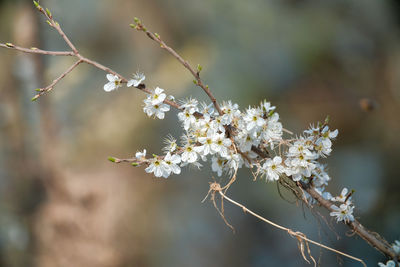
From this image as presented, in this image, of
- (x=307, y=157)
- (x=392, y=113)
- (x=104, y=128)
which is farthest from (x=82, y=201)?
(x=392, y=113)

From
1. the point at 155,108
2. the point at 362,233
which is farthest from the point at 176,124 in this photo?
the point at 362,233

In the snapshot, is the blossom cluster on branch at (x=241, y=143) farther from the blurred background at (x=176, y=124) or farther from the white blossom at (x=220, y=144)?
the blurred background at (x=176, y=124)

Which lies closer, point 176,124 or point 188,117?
point 188,117

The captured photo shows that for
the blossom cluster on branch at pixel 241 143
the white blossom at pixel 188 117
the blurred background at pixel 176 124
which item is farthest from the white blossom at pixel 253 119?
the blurred background at pixel 176 124

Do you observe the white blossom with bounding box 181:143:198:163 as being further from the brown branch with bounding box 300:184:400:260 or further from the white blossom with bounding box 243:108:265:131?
the brown branch with bounding box 300:184:400:260

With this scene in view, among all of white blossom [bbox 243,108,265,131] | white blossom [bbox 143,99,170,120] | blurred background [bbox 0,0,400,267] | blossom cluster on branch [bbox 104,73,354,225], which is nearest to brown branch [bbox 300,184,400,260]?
blossom cluster on branch [bbox 104,73,354,225]

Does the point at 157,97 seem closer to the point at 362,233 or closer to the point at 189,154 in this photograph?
the point at 189,154

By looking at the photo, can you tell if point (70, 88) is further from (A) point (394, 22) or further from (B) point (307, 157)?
(A) point (394, 22)

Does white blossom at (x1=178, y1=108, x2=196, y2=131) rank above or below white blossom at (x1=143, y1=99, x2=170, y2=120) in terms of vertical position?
below
